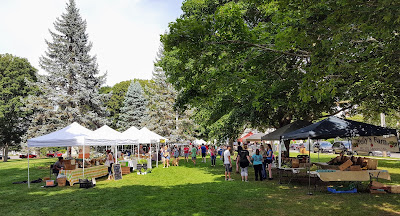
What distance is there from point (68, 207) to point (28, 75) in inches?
1510

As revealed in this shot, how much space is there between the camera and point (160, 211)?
828 cm

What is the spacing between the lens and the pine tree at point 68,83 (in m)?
30.9

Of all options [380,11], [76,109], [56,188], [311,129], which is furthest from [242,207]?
[76,109]

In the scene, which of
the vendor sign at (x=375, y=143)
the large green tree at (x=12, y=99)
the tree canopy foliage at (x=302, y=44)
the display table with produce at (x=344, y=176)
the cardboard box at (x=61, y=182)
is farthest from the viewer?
the large green tree at (x=12, y=99)

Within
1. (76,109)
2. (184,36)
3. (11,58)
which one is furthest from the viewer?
(11,58)

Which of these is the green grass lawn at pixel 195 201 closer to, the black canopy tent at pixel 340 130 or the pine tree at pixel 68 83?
the black canopy tent at pixel 340 130

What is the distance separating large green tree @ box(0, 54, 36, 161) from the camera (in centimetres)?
3838

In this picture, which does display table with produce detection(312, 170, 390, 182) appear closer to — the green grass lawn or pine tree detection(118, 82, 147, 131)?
the green grass lawn

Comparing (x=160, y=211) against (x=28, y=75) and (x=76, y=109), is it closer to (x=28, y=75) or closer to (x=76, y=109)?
(x=76, y=109)

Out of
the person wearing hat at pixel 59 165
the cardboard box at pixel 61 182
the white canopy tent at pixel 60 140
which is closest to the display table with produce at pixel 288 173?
the white canopy tent at pixel 60 140

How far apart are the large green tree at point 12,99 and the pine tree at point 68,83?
7.88 metres

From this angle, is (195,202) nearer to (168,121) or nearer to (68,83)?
(68,83)

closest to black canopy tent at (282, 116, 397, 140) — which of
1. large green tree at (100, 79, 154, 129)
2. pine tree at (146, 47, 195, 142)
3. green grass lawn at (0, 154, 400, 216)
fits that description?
green grass lawn at (0, 154, 400, 216)

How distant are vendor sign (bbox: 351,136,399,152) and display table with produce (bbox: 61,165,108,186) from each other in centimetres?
1248
